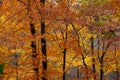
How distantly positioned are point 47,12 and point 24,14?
151cm

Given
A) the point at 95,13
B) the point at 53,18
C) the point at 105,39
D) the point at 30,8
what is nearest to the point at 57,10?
the point at 53,18

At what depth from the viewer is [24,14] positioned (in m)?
13.2

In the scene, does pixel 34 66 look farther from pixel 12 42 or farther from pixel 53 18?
pixel 53 18

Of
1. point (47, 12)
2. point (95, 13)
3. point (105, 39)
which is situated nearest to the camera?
point (47, 12)

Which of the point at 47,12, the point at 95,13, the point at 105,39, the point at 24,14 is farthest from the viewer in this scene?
the point at 105,39

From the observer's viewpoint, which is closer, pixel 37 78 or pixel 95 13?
pixel 37 78

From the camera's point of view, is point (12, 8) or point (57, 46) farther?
point (57, 46)

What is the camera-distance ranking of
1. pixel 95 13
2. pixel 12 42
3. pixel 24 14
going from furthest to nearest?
1. pixel 95 13
2. pixel 12 42
3. pixel 24 14

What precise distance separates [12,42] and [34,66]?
194cm

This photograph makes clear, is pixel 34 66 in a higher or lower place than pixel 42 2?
lower

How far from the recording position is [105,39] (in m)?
18.4

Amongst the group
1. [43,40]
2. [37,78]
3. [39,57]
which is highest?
[43,40]

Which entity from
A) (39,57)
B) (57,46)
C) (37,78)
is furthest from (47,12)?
(57,46)

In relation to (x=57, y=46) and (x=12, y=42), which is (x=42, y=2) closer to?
(x=12, y=42)
